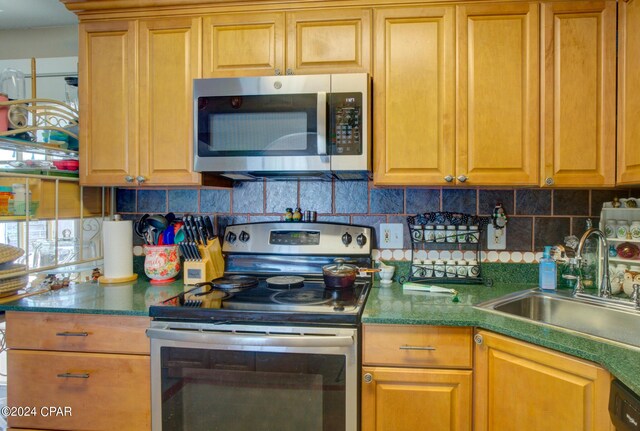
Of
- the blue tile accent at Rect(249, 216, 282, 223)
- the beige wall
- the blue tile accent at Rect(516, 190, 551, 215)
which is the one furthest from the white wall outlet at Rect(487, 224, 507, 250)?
the beige wall

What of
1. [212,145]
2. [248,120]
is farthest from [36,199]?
[248,120]

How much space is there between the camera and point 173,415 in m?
1.48

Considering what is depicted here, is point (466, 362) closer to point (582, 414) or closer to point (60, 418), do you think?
point (582, 414)

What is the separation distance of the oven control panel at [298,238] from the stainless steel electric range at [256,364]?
0.45 m

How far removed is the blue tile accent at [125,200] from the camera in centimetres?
223

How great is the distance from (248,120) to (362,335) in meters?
1.01

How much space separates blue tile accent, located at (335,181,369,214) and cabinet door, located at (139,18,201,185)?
710 mm

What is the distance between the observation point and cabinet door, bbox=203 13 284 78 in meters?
1.79

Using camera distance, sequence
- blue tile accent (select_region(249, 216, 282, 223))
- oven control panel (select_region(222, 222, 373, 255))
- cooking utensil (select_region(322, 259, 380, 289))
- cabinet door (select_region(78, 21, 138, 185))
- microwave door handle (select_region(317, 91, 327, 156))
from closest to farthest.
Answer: microwave door handle (select_region(317, 91, 327, 156)) → cooking utensil (select_region(322, 259, 380, 289)) → cabinet door (select_region(78, 21, 138, 185)) → oven control panel (select_region(222, 222, 373, 255)) → blue tile accent (select_region(249, 216, 282, 223))

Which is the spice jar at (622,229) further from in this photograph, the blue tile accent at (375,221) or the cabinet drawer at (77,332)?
the cabinet drawer at (77,332)

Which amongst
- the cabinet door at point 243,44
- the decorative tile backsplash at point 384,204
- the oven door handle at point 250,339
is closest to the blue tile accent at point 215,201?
the decorative tile backsplash at point 384,204

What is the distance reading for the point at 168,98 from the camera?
73.2 inches

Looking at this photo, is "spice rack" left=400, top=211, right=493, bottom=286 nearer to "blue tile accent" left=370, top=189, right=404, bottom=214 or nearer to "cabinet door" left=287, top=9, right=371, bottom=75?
"blue tile accent" left=370, top=189, right=404, bottom=214

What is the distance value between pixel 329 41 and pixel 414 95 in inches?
17.8
